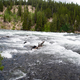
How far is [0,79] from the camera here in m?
4.57

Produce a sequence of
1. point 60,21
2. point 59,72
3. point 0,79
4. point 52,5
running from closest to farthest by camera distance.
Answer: point 0,79 → point 59,72 → point 60,21 → point 52,5

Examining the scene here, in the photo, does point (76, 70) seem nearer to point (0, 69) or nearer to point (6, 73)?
point (6, 73)

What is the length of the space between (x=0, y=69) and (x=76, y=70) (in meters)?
4.35

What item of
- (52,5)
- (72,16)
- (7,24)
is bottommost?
(7,24)

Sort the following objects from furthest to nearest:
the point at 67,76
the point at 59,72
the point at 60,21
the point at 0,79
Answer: the point at 60,21
the point at 59,72
the point at 67,76
the point at 0,79

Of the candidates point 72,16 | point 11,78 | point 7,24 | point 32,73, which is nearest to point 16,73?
point 11,78

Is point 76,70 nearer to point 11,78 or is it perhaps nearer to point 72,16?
point 11,78

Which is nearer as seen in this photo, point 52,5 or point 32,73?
point 32,73

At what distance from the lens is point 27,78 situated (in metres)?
4.73

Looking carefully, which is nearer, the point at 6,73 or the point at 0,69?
the point at 6,73

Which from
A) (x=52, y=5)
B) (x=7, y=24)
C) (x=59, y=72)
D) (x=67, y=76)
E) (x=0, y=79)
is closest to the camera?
(x=0, y=79)

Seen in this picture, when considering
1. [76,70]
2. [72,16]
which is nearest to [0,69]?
[76,70]

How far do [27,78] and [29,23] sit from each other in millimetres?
80547

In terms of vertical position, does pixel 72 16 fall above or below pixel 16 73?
above
